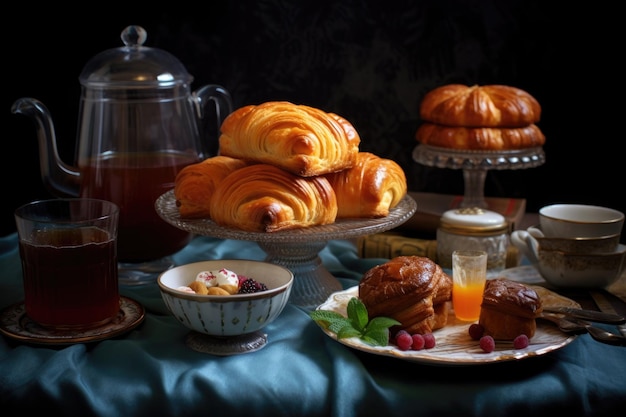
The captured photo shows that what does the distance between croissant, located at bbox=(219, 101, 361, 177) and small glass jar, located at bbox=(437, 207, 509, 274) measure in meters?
0.28

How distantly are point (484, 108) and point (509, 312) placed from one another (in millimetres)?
588

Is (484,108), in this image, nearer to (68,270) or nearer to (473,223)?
(473,223)

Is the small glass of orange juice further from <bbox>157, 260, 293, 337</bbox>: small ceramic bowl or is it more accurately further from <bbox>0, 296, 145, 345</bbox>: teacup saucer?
<bbox>0, 296, 145, 345</bbox>: teacup saucer

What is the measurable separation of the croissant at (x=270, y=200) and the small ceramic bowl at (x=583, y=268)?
0.36 metres

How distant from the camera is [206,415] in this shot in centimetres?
101

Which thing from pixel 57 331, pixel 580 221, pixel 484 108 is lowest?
pixel 57 331

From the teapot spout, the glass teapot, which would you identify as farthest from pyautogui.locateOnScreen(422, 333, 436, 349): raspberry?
the teapot spout

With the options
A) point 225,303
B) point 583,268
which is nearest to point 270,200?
point 225,303

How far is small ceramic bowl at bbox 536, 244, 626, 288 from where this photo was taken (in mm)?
1318

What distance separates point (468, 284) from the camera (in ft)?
3.91

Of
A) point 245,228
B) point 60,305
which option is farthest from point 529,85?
point 60,305

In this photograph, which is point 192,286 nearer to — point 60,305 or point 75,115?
point 60,305

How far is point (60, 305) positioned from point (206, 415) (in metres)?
0.28

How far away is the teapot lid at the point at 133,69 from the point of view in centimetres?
140
